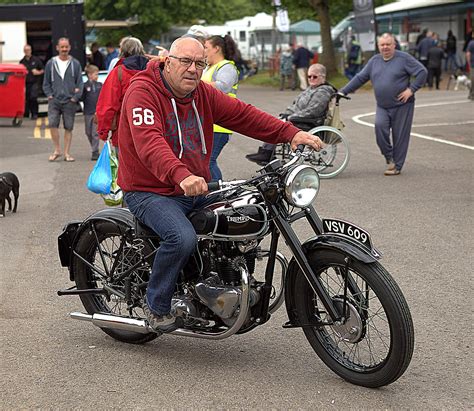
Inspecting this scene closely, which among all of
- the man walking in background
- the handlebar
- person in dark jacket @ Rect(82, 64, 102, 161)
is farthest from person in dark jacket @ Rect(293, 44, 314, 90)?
the handlebar

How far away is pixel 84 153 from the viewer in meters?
16.8

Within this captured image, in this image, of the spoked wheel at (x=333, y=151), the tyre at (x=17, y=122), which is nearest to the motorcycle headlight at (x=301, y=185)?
the spoked wheel at (x=333, y=151)

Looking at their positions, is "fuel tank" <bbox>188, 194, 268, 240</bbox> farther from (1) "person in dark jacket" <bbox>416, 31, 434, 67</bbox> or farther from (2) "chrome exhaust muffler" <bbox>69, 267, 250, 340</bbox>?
(1) "person in dark jacket" <bbox>416, 31, 434, 67</bbox>

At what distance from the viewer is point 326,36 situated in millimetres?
37656

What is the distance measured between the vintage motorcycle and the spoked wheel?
749cm

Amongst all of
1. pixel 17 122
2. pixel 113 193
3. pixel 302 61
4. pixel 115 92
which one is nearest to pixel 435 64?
pixel 302 61

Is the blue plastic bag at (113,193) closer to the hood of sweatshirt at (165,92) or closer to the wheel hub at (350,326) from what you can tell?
the hood of sweatshirt at (165,92)

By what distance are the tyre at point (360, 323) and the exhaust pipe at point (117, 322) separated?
0.90m

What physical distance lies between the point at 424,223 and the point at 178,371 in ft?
15.7

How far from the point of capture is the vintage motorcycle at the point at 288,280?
4.80 meters

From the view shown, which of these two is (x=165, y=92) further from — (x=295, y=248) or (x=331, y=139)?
(x=331, y=139)

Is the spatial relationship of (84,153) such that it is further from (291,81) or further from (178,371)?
(291,81)

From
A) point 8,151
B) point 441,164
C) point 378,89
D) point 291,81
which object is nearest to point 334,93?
point 378,89

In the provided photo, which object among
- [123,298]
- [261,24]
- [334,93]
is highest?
[261,24]
